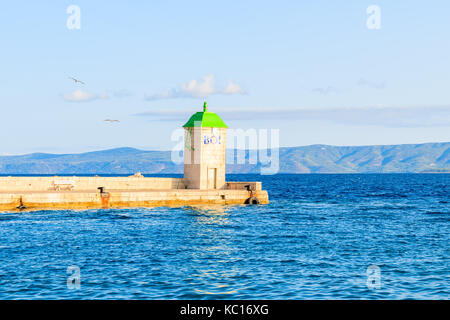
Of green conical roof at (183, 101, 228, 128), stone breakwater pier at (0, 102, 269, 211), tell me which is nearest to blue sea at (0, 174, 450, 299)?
stone breakwater pier at (0, 102, 269, 211)

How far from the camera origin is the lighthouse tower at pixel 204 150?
60812mm

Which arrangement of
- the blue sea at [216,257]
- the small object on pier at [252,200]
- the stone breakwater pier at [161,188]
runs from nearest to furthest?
the blue sea at [216,257], the stone breakwater pier at [161,188], the small object on pier at [252,200]

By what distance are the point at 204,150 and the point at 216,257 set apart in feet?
110

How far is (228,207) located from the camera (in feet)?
187

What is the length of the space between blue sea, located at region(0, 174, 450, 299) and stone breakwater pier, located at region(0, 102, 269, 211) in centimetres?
192

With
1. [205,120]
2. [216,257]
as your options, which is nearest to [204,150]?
[205,120]

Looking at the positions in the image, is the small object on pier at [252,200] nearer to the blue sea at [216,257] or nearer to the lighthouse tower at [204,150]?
the lighthouse tower at [204,150]

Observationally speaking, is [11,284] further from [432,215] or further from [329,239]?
[432,215]

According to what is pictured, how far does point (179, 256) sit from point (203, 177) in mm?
33041

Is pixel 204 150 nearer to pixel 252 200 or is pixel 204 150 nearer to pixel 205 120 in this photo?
pixel 205 120

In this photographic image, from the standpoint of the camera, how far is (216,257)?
27906mm

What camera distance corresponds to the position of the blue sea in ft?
66.9

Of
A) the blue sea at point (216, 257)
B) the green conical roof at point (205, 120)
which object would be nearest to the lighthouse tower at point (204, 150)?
the green conical roof at point (205, 120)

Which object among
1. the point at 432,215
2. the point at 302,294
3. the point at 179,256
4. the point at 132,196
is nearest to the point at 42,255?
the point at 179,256
